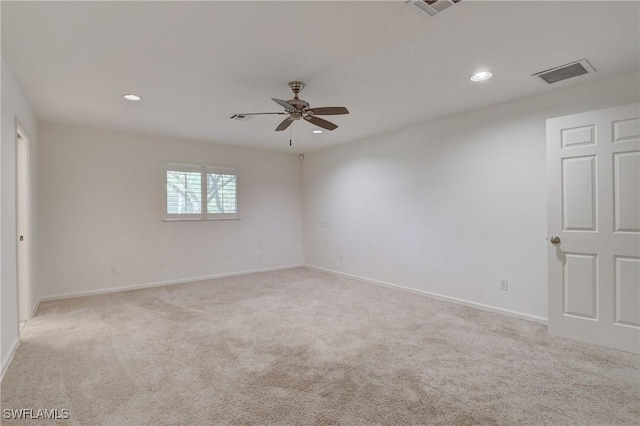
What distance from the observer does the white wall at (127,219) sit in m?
4.59

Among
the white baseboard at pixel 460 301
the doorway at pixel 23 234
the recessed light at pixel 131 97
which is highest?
the recessed light at pixel 131 97

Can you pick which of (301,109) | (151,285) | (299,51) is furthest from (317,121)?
(151,285)

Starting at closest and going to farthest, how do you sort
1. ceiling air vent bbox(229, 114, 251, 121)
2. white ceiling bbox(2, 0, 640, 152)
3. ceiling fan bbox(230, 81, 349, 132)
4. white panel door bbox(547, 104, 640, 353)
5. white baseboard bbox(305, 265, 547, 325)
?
white ceiling bbox(2, 0, 640, 152) < white panel door bbox(547, 104, 640, 353) < ceiling fan bbox(230, 81, 349, 132) < white baseboard bbox(305, 265, 547, 325) < ceiling air vent bbox(229, 114, 251, 121)

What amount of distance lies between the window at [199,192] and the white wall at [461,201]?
2051 millimetres

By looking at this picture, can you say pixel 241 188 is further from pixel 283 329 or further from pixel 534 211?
pixel 534 211

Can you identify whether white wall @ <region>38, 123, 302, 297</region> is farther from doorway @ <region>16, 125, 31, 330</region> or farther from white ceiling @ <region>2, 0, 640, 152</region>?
white ceiling @ <region>2, 0, 640, 152</region>

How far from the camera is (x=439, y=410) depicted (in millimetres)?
1963

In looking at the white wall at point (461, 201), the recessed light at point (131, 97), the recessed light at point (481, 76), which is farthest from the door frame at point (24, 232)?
the recessed light at point (481, 76)

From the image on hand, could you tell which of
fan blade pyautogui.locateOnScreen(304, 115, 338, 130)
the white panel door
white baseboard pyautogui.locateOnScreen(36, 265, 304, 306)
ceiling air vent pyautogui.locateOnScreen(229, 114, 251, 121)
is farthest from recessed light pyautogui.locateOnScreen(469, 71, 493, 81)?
white baseboard pyautogui.locateOnScreen(36, 265, 304, 306)

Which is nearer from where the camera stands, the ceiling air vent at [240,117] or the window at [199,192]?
the ceiling air vent at [240,117]

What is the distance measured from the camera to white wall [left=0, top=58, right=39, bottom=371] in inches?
99.1

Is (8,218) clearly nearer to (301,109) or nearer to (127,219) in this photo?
(127,219)

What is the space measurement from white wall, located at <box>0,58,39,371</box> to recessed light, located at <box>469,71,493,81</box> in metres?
4.11

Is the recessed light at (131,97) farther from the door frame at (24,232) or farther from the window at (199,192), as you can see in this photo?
the window at (199,192)
